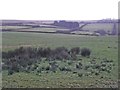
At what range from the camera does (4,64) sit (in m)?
27.7

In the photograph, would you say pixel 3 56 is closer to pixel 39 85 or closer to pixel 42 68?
pixel 42 68

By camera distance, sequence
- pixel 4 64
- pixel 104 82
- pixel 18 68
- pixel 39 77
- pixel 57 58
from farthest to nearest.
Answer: pixel 57 58
pixel 4 64
pixel 18 68
pixel 39 77
pixel 104 82

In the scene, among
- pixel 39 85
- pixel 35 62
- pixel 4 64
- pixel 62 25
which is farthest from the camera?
pixel 62 25

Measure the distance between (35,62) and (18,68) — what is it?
4.29 m

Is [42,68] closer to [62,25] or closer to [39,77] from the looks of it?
[39,77]

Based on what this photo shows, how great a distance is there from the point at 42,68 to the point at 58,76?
149 inches

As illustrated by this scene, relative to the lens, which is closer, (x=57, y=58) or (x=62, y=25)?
(x=57, y=58)

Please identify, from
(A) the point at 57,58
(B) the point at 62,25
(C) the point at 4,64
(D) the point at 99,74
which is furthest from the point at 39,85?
(B) the point at 62,25

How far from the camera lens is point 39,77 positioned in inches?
872

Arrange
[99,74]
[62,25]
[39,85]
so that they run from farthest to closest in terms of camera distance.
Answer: [62,25]
[99,74]
[39,85]

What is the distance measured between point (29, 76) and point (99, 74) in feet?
15.8

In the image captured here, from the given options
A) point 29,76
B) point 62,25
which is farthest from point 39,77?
point 62,25

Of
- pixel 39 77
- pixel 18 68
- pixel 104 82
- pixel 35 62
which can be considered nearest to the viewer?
pixel 104 82

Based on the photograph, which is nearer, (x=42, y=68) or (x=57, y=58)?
(x=42, y=68)
